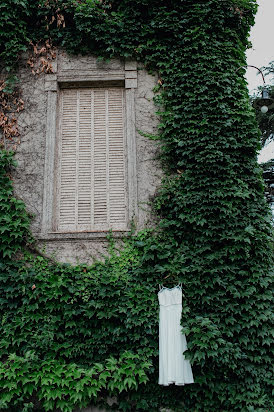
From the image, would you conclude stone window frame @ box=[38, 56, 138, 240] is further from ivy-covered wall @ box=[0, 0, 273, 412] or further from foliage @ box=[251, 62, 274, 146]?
foliage @ box=[251, 62, 274, 146]

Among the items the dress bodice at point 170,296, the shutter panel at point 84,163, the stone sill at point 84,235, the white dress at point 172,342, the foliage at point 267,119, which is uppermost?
the foliage at point 267,119

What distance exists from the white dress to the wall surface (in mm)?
1257

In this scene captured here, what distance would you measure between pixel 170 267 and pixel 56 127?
3.13 metres

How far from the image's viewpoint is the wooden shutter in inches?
284

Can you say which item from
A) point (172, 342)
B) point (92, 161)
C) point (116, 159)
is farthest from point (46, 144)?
point (172, 342)

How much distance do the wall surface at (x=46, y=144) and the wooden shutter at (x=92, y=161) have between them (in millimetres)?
294

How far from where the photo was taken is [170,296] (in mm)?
6262

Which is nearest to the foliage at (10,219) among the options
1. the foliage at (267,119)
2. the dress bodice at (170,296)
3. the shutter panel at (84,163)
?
the shutter panel at (84,163)

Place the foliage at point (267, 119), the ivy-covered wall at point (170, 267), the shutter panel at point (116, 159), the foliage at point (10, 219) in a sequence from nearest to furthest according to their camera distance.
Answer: the ivy-covered wall at point (170, 267) → the foliage at point (10, 219) → the shutter panel at point (116, 159) → the foliage at point (267, 119)

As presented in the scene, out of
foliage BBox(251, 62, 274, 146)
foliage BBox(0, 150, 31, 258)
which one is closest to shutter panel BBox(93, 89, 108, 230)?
foliage BBox(0, 150, 31, 258)

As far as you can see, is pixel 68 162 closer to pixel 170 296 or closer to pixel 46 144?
pixel 46 144

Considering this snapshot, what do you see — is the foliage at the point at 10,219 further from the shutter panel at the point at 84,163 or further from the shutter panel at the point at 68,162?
the shutter panel at the point at 84,163

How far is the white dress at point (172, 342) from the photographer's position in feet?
19.2

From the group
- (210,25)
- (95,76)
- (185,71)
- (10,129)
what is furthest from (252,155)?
(10,129)
